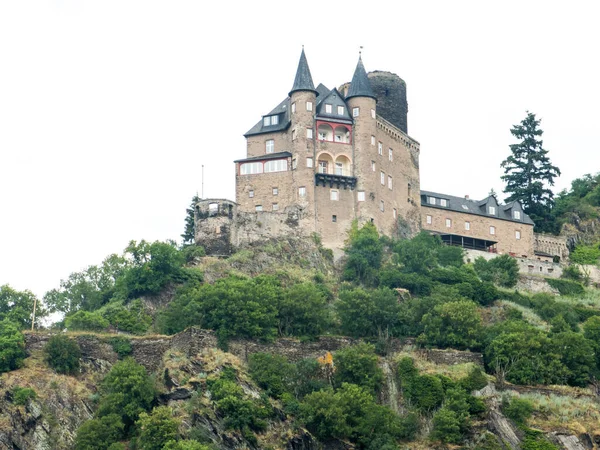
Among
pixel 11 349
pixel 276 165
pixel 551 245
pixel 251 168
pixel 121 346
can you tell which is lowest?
pixel 11 349

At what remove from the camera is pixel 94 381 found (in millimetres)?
71938

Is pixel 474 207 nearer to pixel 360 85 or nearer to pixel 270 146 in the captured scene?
pixel 360 85

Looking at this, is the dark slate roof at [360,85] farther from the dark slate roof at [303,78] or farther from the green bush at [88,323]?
the green bush at [88,323]

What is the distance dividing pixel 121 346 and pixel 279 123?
90.2 ft

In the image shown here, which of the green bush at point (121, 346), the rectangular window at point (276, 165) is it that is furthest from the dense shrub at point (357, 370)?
the rectangular window at point (276, 165)

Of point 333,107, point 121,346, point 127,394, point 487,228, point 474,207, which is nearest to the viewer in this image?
point 127,394

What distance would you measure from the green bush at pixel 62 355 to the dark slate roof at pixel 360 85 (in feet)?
109

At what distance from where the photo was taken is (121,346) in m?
73.3

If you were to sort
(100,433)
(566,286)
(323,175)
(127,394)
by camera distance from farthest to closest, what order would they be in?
(566,286), (323,175), (127,394), (100,433)

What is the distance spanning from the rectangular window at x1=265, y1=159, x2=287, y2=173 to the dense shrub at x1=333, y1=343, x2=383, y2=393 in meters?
22.6

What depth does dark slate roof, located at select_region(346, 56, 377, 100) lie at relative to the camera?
94.8 metres

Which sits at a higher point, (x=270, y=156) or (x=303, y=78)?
(x=303, y=78)

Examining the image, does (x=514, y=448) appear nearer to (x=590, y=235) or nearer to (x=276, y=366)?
(x=276, y=366)

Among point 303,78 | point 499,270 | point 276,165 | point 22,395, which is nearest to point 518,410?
point 499,270
